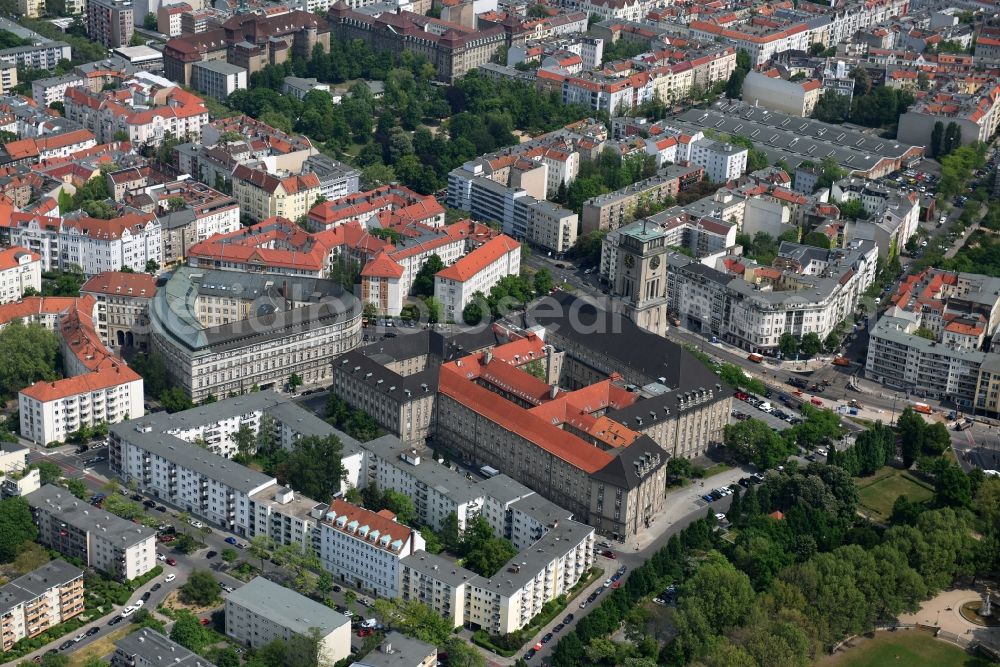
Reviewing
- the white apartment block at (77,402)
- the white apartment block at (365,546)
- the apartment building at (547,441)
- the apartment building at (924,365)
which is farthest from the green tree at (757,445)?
the white apartment block at (77,402)

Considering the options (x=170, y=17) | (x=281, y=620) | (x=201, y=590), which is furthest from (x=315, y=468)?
(x=170, y=17)

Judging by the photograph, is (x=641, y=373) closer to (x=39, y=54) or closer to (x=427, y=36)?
(x=427, y=36)

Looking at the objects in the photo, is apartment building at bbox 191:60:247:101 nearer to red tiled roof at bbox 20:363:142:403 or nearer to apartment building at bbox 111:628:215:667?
red tiled roof at bbox 20:363:142:403

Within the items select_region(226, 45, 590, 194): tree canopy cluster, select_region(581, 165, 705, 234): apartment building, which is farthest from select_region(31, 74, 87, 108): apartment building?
select_region(581, 165, 705, 234): apartment building

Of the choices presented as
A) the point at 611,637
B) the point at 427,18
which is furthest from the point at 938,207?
the point at 611,637

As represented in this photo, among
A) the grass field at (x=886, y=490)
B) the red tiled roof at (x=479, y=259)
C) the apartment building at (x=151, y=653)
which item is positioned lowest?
the grass field at (x=886, y=490)

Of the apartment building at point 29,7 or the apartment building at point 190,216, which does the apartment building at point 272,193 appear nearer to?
the apartment building at point 190,216
